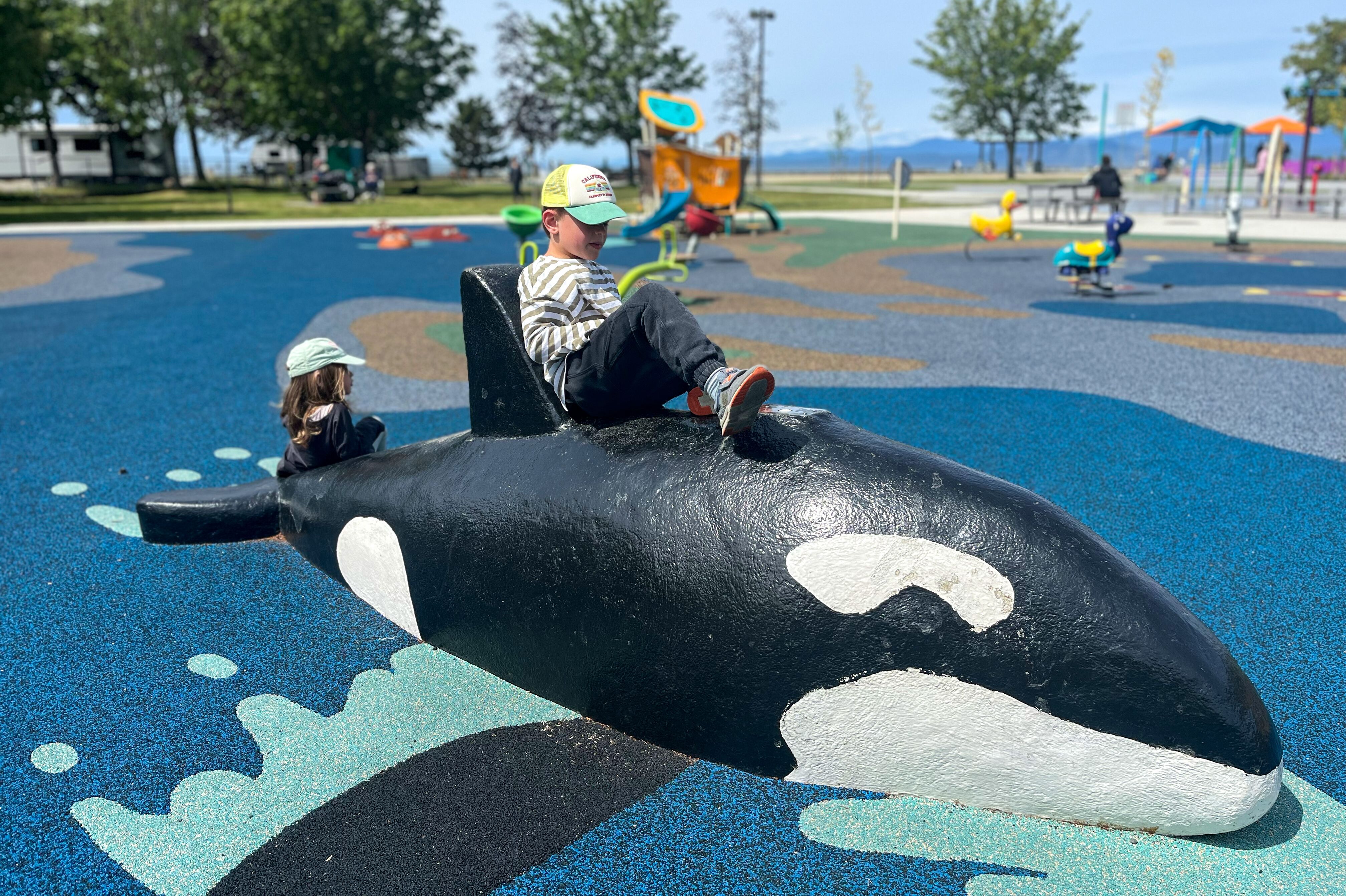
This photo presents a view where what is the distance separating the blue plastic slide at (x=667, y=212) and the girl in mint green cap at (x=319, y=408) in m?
9.49

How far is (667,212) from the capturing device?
14133 millimetres

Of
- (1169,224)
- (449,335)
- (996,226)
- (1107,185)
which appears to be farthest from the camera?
(1169,224)

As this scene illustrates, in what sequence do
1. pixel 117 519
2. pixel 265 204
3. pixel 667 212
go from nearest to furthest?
1. pixel 117 519
2. pixel 667 212
3. pixel 265 204

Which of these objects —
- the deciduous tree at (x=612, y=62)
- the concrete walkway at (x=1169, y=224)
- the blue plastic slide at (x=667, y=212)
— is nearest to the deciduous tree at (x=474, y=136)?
the deciduous tree at (x=612, y=62)

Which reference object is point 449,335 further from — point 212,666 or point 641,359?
point 641,359

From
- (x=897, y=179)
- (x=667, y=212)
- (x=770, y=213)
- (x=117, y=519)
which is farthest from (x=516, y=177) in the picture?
(x=117, y=519)

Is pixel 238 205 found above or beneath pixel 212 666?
above

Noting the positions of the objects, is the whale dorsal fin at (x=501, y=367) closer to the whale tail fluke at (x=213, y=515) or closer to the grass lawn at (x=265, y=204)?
the whale tail fluke at (x=213, y=515)

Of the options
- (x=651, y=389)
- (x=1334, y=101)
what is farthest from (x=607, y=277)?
(x=1334, y=101)

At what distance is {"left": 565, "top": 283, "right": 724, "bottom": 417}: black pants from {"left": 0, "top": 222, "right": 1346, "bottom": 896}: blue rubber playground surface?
1218mm

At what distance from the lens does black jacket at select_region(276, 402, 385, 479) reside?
4.63 metres

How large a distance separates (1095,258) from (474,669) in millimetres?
12096

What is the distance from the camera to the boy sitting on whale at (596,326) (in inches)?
123

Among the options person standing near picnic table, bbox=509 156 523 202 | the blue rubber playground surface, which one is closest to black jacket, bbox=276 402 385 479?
the blue rubber playground surface
